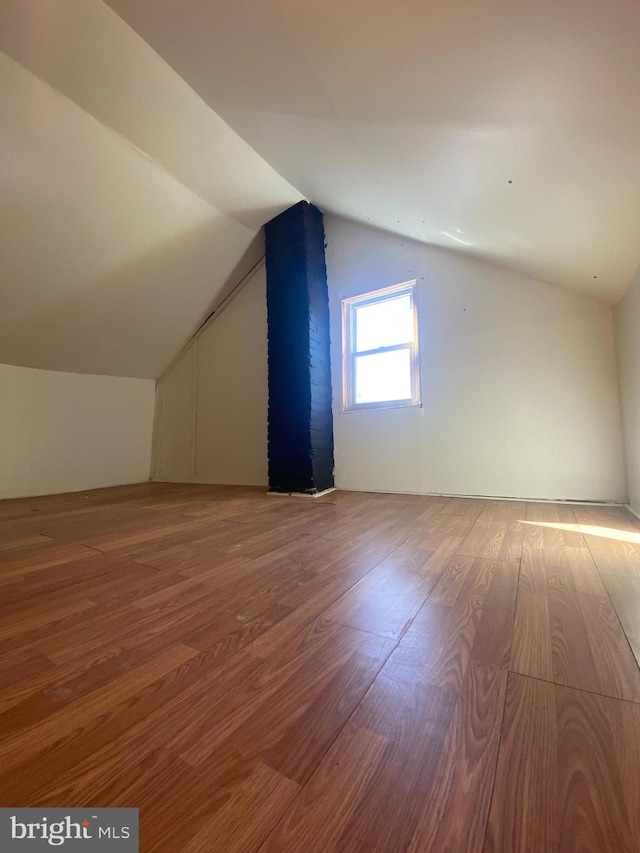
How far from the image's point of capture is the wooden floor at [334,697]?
42 cm

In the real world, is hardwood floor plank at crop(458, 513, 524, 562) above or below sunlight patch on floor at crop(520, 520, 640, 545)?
below

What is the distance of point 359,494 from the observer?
3.05 m

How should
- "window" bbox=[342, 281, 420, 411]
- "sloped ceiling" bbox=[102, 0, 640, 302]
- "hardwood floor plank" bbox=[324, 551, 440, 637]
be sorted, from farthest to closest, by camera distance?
1. "window" bbox=[342, 281, 420, 411]
2. "sloped ceiling" bbox=[102, 0, 640, 302]
3. "hardwood floor plank" bbox=[324, 551, 440, 637]

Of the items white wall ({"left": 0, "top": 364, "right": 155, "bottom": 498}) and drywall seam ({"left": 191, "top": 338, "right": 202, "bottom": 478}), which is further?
drywall seam ({"left": 191, "top": 338, "right": 202, "bottom": 478})

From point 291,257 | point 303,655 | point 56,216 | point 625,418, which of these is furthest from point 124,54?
point 625,418

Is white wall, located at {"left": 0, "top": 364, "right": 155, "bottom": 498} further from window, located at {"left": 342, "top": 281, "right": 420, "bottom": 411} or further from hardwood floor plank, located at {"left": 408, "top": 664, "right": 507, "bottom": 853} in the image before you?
hardwood floor plank, located at {"left": 408, "top": 664, "right": 507, "bottom": 853}

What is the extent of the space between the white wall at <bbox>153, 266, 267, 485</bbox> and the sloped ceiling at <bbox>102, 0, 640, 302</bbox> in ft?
6.28

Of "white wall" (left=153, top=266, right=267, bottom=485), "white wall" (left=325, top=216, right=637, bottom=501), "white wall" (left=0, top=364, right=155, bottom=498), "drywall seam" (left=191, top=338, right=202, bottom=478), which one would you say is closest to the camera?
"white wall" (left=325, top=216, right=637, bottom=501)

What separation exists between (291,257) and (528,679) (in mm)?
3621

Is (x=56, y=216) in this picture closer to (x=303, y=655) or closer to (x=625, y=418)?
(x=303, y=655)

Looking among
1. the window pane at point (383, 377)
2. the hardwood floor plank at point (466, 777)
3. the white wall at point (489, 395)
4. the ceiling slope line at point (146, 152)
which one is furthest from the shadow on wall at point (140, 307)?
the hardwood floor plank at point (466, 777)

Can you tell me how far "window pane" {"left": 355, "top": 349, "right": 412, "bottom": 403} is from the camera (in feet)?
10.4

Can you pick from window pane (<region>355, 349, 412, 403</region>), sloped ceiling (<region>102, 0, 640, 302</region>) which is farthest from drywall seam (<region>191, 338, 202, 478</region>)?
sloped ceiling (<region>102, 0, 640, 302</region>)

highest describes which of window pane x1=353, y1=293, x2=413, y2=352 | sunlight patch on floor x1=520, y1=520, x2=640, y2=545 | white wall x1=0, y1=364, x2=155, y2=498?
window pane x1=353, y1=293, x2=413, y2=352
